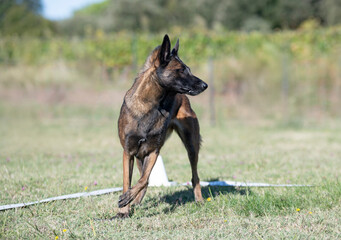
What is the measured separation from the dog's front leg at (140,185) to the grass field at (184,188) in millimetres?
196

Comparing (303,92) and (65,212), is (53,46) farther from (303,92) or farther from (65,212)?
(65,212)

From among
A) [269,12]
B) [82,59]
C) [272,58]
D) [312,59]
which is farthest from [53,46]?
[269,12]

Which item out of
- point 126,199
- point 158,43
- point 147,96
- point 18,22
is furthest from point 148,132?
point 18,22

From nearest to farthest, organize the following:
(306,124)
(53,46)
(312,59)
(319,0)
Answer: (306,124), (312,59), (53,46), (319,0)

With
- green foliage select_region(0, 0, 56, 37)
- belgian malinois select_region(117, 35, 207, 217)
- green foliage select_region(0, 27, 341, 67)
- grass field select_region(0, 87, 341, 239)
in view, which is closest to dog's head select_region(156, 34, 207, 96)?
belgian malinois select_region(117, 35, 207, 217)

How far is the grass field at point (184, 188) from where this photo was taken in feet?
11.8

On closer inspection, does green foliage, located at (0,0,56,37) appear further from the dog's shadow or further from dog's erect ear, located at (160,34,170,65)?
dog's erect ear, located at (160,34,170,65)

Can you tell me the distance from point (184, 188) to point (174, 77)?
1.87 meters

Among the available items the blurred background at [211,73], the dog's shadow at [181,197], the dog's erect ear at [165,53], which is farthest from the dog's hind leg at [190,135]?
the blurred background at [211,73]

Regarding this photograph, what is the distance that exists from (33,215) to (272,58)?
Answer: 1274 cm

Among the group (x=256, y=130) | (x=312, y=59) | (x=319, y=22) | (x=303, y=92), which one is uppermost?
(x=319, y=22)

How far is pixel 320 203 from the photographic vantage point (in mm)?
4223

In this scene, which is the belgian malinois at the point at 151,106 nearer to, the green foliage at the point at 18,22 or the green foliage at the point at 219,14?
the green foliage at the point at 219,14

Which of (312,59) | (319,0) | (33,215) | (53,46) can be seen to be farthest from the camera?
(319,0)
